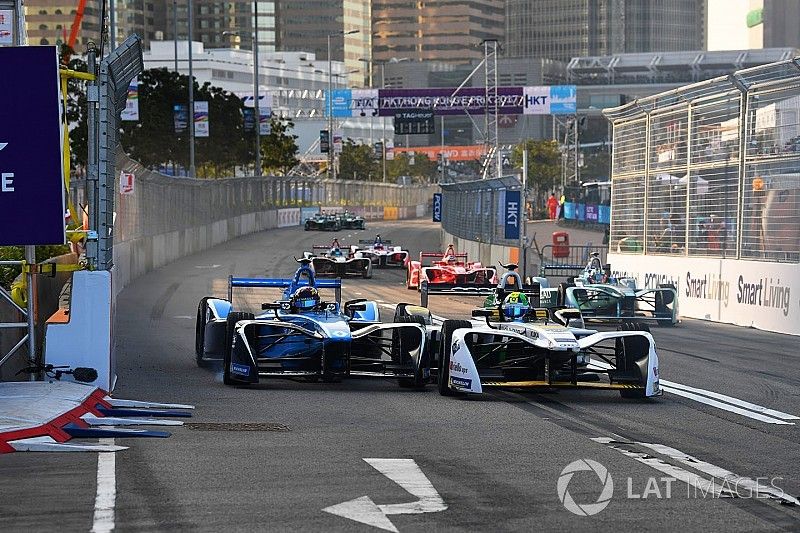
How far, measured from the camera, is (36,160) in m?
13.0

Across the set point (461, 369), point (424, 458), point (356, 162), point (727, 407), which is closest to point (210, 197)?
point (461, 369)

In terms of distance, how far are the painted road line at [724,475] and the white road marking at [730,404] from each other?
6.96 ft

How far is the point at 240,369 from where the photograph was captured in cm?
1457

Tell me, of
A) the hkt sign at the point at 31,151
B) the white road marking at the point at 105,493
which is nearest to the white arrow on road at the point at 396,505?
the white road marking at the point at 105,493

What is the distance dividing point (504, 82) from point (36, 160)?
596 ft

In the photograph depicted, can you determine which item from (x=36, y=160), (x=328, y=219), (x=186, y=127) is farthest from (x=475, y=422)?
(x=328, y=219)

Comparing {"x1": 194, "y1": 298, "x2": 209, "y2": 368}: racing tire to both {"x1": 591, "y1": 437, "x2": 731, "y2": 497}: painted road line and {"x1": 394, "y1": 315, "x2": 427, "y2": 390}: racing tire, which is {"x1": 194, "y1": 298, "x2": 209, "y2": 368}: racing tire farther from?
{"x1": 591, "y1": 437, "x2": 731, "y2": 497}: painted road line

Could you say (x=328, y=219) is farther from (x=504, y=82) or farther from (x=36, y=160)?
(x=504, y=82)

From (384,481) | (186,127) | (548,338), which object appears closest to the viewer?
(384,481)

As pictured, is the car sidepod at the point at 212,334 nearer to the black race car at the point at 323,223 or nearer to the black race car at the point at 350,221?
the black race car at the point at 323,223

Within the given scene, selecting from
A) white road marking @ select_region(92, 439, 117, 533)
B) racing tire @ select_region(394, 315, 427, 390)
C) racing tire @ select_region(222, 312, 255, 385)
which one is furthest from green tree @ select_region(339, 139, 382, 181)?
white road marking @ select_region(92, 439, 117, 533)

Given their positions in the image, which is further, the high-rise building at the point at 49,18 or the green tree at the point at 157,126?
the high-rise building at the point at 49,18

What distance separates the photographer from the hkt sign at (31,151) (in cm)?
1291

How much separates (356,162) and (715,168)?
118125mm
